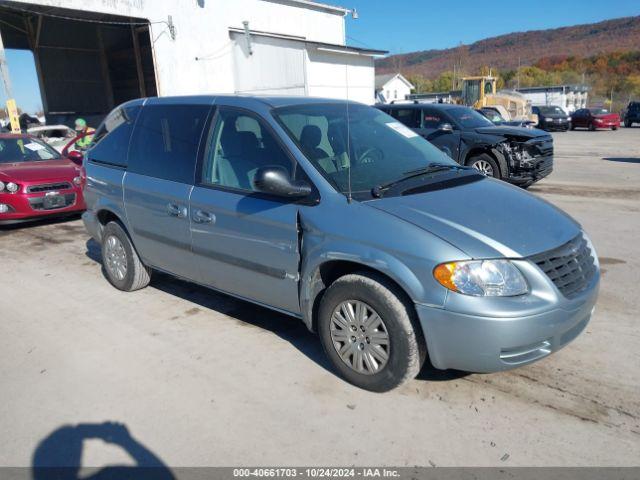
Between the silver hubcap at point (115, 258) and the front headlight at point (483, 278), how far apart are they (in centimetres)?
346

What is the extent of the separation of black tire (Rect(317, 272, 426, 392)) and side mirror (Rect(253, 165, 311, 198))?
0.62 meters

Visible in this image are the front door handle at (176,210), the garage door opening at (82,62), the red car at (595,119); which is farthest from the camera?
the red car at (595,119)

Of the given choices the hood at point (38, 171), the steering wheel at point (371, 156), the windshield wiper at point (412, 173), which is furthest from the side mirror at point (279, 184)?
the hood at point (38, 171)

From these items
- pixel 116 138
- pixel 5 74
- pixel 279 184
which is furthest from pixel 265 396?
pixel 5 74

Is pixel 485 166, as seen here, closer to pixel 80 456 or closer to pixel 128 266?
pixel 128 266

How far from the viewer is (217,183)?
3.84 metres

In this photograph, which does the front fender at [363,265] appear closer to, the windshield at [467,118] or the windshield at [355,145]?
the windshield at [355,145]

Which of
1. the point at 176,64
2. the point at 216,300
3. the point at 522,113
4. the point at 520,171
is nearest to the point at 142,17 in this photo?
the point at 176,64

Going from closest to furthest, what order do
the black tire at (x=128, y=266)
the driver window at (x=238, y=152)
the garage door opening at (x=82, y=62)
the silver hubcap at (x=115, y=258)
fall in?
the driver window at (x=238, y=152)
the black tire at (x=128, y=266)
the silver hubcap at (x=115, y=258)
the garage door opening at (x=82, y=62)

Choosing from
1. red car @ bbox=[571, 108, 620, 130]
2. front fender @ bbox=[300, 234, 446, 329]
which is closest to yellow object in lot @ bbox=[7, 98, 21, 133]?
front fender @ bbox=[300, 234, 446, 329]

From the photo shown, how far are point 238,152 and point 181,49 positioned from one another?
18107 mm

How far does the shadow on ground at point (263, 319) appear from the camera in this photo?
3.46m

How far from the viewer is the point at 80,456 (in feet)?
8.97

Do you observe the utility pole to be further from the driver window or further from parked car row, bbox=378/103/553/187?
the driver window
